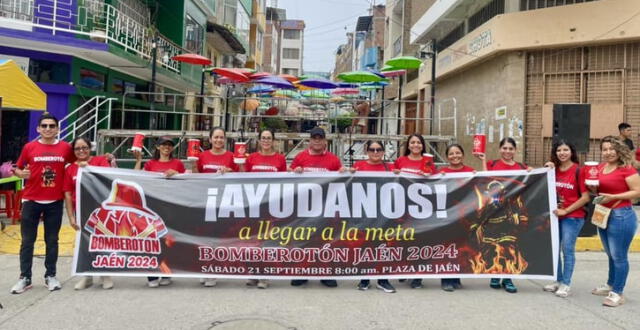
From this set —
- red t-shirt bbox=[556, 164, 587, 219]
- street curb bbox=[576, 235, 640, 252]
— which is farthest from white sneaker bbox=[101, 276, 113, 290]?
street curb bbox=[576, 235, 640, 252]

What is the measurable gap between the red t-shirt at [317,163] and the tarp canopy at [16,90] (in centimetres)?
562

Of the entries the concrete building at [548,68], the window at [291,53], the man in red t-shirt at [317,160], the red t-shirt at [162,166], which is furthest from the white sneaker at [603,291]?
the window at [291,53]

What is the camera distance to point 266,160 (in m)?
5.82

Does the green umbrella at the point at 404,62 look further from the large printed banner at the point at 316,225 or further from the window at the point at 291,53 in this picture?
the window at the point at 291,53

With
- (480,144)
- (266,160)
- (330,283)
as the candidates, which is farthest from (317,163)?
(480,144)

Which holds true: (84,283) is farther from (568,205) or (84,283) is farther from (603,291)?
(603,291)

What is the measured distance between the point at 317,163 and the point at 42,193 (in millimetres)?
2998

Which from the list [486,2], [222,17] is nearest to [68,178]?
[486,2]

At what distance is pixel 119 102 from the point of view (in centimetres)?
1673

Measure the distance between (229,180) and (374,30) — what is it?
152 feet

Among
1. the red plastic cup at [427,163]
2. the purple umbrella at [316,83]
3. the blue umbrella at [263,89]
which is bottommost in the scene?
the red plastic cup at [427,163]

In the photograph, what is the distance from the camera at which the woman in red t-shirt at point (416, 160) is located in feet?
18.6

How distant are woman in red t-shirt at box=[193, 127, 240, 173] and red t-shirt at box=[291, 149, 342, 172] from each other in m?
0.78

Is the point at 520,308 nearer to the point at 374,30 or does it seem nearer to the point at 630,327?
the point at 630,327
